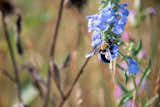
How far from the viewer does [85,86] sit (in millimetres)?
2436

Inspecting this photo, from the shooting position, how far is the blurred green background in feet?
6.92

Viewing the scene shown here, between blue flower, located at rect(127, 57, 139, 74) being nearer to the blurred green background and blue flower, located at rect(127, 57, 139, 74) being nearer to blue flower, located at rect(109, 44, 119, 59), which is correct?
blue flower, located at rect(109, 44, 119, 59)

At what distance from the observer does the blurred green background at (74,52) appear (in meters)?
2.11

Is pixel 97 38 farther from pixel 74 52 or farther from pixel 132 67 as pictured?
pixel 74 52

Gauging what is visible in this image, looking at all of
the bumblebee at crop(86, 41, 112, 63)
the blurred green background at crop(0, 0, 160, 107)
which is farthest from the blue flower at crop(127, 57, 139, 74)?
the blurred green background at crop(0, 0, 160, 107)

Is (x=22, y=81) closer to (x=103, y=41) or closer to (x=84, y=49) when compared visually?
(x=84, y=49)

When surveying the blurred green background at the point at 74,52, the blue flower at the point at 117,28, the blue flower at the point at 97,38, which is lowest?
the blurred green background at the point at 74,52

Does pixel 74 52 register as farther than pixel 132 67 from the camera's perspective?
Yes

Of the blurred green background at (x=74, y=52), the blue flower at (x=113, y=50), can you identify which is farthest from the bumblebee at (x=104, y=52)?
the blurred green background at (x=74, y=52)

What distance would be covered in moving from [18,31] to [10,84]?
928 mm

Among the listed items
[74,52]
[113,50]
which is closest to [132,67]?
[113,50]

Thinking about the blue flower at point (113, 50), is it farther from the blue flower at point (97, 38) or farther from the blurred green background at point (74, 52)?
the blurred green background at point (74, 52)

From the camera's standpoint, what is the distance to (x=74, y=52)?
7.09ft

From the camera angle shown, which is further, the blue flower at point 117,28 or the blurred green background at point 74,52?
the blurred green background at point 74,52
